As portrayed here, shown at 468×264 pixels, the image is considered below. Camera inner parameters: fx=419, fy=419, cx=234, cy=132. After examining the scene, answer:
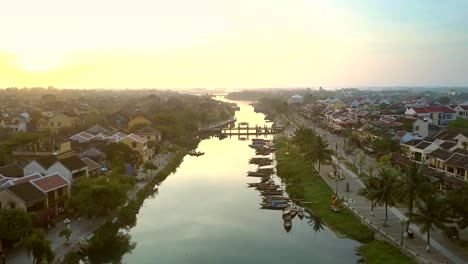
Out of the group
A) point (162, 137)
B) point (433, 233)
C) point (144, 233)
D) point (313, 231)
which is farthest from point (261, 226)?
point (162, 137)

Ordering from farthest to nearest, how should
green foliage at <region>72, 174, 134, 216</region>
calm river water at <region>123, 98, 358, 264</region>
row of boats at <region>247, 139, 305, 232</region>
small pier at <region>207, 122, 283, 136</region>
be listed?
small pier at <region>207, 122, 283, 136</region>
row of boats at <region>247, 139, 305, 232</region>
green foliage at <region>72, 174, 134, 216</region>
calm river water at <region>123, 98, 358, 264</region>

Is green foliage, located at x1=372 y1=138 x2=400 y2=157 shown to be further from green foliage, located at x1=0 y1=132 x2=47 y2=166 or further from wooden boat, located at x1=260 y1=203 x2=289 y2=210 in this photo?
green foliage, located at x1=0 y1=132 x2=47 y2=166

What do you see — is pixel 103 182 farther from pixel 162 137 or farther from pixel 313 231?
pixel 162 137

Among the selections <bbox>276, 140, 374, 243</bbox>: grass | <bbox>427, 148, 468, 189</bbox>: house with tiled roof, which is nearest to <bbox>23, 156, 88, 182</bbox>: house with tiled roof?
<bbox>276, 140, 374, 243</bbox>: grass

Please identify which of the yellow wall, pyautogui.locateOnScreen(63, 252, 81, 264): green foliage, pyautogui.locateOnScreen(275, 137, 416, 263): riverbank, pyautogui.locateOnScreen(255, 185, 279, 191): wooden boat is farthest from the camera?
the yellow wall

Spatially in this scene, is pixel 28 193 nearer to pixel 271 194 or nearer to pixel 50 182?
pixel 50 182

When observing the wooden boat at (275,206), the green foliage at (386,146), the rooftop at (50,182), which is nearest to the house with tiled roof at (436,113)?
the green foliage at (386,146)
